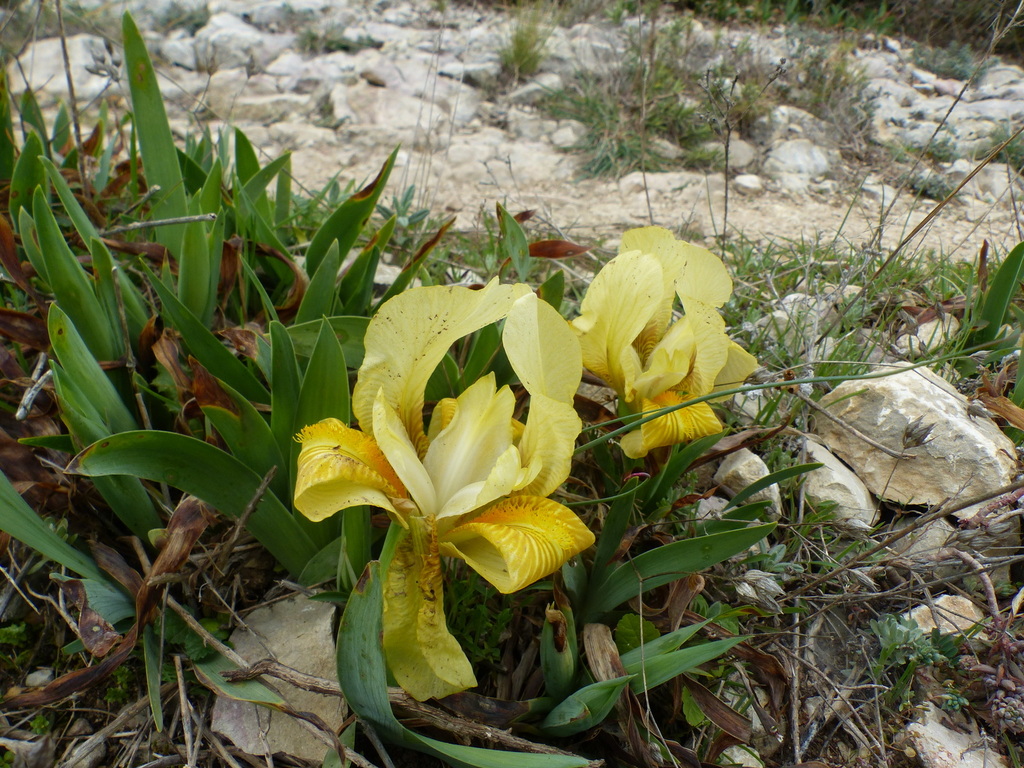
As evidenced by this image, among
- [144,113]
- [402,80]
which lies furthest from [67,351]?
[402,80]

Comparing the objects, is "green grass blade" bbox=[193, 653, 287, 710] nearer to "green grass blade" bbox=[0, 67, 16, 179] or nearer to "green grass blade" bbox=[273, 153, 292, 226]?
"green grass blade" bbox=[273, 153, 292, 226]

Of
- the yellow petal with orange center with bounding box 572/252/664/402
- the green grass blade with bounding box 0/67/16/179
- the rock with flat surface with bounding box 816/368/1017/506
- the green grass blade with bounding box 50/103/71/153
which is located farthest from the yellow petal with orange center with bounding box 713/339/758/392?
the green grass blade with bounding box 50/103/71/153

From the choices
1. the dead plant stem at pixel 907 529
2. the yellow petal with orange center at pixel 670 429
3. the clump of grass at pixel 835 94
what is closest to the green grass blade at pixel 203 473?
the yellow petal with orange center at pixel 670 429

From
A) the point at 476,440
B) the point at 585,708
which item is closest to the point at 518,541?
the point at 476,440

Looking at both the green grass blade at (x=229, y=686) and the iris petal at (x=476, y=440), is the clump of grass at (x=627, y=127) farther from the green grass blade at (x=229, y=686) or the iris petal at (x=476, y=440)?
the green grass blade at (x=229, y=686)

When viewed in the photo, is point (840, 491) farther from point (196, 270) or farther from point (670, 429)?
point (196, 270)

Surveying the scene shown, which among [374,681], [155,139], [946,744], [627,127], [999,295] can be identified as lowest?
[946,744]

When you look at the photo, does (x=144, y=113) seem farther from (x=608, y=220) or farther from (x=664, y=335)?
(x=608, y=220)
